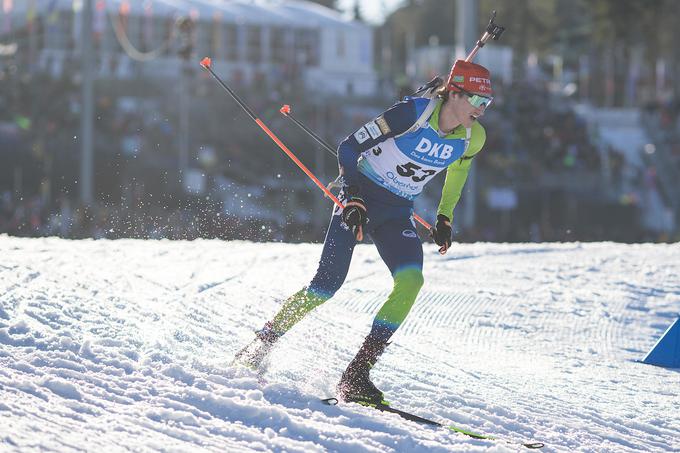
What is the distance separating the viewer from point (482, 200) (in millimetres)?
20781

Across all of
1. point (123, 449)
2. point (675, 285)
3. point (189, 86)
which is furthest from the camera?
point (189, 86)

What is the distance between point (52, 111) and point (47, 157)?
1.24 meters

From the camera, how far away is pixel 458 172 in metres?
5.38

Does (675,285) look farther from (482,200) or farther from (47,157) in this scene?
(47,157)

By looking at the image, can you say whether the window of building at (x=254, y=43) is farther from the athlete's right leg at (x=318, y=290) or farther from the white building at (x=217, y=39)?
the athlete's right leg at (x=318, y=290)

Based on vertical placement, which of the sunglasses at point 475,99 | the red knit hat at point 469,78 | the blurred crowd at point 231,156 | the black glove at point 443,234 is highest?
the red knit hat at point 469,78

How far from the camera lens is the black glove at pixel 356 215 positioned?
4.82m

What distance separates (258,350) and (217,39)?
28.4 meters

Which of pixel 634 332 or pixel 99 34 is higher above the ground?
pixel 99 34

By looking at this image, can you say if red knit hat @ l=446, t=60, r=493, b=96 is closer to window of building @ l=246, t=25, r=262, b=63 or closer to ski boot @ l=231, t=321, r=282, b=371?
ski boot @ l=231, t=321, r=282, b=371

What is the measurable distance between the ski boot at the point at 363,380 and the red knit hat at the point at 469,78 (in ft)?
3.77

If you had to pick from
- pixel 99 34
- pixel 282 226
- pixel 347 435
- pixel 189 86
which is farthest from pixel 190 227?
pixel 99 34

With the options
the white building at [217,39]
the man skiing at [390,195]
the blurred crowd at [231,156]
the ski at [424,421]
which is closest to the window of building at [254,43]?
the white building at [217,39]

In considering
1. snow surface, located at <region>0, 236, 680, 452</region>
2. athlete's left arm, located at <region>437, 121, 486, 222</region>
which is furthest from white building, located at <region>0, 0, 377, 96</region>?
athlete's left arm, located at <region>437, 121, 486, 222</region>
